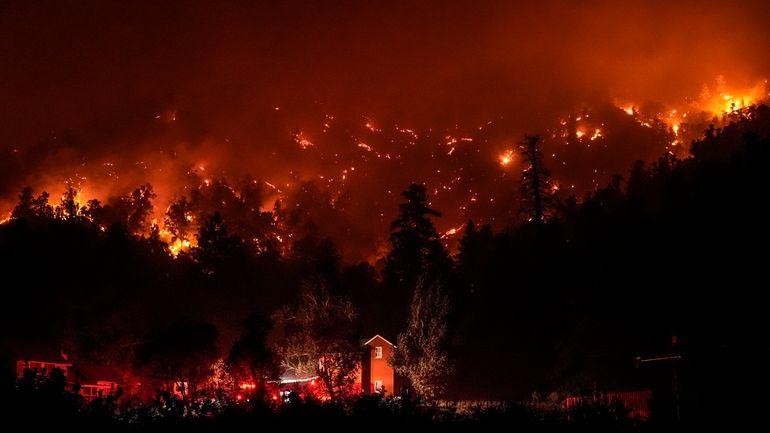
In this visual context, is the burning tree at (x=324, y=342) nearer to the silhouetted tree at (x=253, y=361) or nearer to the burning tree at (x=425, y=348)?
the silhouetted tree at (x=253, y=361)

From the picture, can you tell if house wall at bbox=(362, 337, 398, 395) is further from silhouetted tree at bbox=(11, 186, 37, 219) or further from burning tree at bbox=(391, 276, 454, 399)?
silhouetted tree at bbox=(11, 186, 37, 219)

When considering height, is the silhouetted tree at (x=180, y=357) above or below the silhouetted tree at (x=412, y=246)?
below

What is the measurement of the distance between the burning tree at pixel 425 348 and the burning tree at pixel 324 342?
14.5ft

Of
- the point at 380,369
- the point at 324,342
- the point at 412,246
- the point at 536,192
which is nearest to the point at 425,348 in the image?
the point at 324,342

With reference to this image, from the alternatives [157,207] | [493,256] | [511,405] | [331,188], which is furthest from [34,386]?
[331,188]

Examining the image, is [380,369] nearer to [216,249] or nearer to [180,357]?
[180,357]

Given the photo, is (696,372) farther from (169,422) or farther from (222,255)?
(222,255)

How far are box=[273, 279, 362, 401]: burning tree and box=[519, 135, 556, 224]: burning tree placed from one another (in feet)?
79.7

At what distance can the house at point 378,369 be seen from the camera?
42875mm

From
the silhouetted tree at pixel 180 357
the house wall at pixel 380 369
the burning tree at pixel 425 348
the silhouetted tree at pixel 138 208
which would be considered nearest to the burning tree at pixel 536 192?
the house wall at pixel 380 369

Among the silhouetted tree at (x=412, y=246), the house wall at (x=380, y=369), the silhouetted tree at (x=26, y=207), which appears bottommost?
the house wall at (x=380, y=369)

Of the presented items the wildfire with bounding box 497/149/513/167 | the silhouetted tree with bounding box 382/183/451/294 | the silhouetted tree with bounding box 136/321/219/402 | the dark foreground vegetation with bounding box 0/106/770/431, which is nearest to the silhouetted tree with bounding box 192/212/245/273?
the dark foreground vegetation with bounding box 0/106/770/431

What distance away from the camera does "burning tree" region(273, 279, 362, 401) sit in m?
32.0

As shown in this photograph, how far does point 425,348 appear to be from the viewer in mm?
37000
